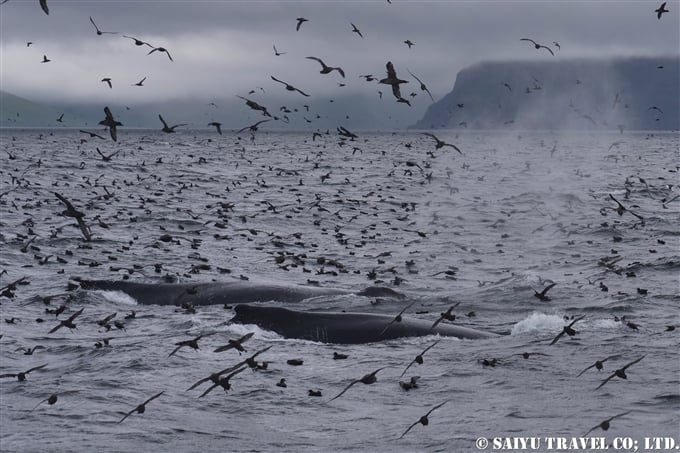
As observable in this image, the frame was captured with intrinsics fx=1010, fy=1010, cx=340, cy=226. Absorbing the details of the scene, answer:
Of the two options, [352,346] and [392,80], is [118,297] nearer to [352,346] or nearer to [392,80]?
[352,346]

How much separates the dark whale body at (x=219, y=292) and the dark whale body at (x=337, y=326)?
333 cm

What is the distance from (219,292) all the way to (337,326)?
5411mm

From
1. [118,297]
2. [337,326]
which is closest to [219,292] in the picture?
[118,297]

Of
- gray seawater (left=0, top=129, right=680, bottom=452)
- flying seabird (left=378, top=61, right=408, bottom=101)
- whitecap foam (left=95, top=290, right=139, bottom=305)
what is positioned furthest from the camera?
whitecap foam (left=95, top=290, right=139, bottom=305)

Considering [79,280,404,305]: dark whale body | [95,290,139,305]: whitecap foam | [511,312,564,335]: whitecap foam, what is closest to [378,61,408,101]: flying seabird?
[511,312,564,335]: whitecap foam

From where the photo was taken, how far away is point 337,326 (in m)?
21.5

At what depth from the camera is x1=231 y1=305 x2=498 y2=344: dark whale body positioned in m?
21.2

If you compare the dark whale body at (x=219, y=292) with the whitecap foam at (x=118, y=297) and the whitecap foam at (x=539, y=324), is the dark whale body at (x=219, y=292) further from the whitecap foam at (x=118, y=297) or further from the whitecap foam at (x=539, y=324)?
the whitecap foam at (x=539, y=324)

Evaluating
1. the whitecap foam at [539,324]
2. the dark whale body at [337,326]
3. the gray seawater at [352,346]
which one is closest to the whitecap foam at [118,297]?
the gray seawater at [352,346]

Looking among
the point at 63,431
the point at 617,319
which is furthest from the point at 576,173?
the point at 63,431

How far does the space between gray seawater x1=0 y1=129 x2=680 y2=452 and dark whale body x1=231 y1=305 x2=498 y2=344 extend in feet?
A: 1.18

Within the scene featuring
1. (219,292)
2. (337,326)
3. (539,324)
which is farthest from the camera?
(219,292)

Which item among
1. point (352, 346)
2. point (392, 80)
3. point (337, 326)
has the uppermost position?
point (392, 80)

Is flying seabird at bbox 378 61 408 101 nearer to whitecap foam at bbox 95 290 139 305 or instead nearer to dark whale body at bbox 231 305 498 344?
dark whale body at bbox 231 305 498 344
